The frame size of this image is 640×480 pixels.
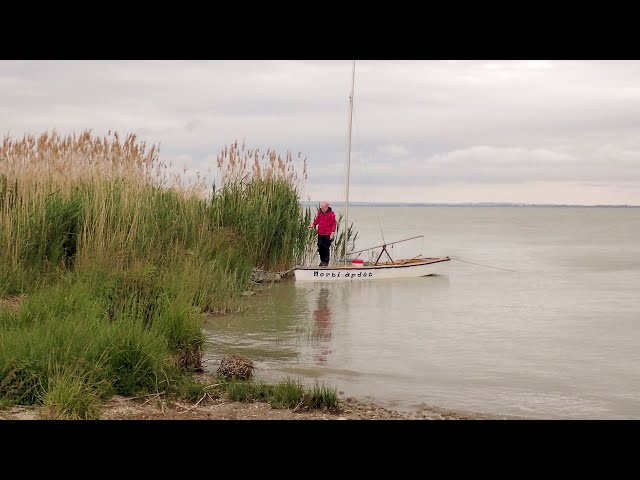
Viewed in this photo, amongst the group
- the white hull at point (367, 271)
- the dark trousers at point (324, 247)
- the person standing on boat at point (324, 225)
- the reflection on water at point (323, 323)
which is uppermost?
the person standing on boat at point (324, 225)

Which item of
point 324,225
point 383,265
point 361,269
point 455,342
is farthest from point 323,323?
point 383,265

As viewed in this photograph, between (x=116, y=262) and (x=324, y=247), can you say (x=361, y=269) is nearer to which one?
(x=324, y=247)

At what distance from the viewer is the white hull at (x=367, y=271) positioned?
16906 millimetres

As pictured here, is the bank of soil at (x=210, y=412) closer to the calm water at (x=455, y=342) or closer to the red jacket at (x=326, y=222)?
the calm water at (x=455, y=342)

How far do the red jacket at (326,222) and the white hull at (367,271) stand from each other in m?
1.03

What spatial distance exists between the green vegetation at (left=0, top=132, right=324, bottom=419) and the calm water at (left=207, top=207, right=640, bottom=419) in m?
1.06

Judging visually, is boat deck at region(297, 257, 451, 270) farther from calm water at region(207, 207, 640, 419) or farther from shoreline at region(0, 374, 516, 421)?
shoreline at region(0, 374, 516, 421)

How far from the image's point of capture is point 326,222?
1820 cm

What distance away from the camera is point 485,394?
808 cm

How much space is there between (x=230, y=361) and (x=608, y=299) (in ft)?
44.1

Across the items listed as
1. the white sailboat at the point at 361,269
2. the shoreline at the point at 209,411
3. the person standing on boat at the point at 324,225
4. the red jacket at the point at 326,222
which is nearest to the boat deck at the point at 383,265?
the white sailboat at the point at 361,269

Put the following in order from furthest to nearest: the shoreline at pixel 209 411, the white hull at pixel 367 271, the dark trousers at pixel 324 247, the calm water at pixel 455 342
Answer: the dark trousers at pixel 324 247 → the white hull at pixel 367 271 → the calm water at pixel 455 342 → the shoreline at pixel 209 411

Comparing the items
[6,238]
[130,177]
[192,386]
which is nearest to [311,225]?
[130,177]

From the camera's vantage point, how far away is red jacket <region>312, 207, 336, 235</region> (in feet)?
59.6
